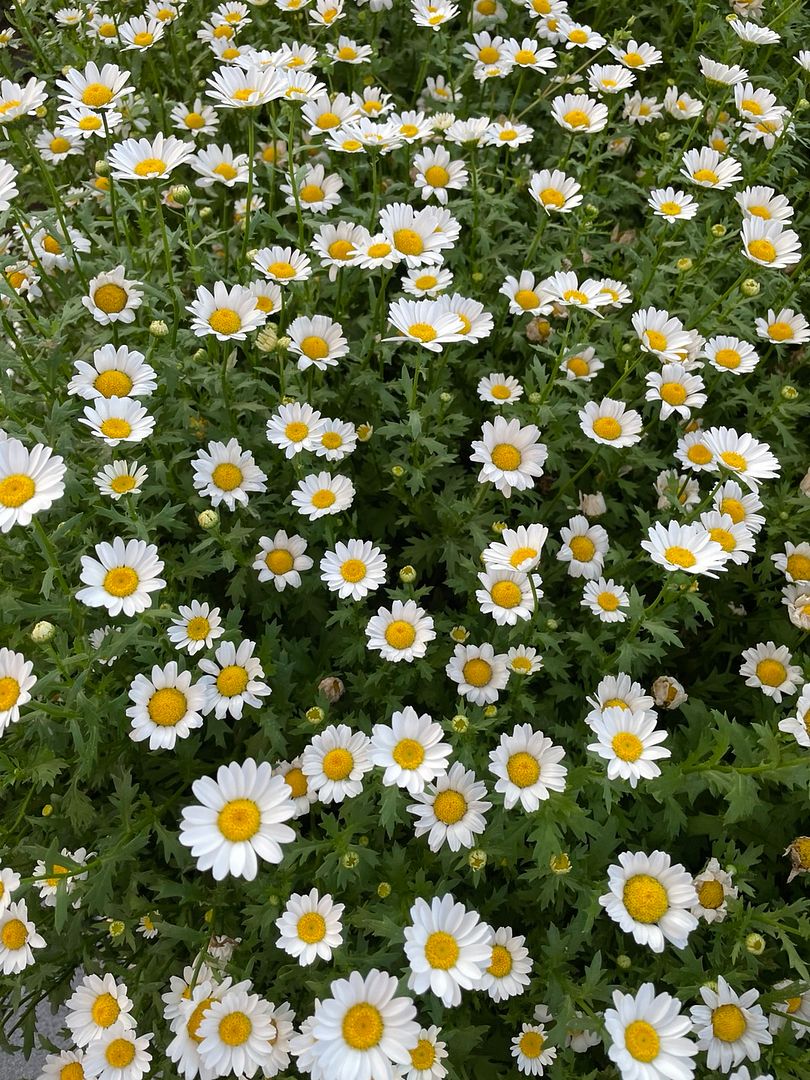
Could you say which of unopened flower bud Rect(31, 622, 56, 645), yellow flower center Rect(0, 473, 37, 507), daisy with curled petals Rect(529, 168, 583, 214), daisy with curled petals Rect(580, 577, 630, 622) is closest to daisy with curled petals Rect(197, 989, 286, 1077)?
unopened flower bud Rect(31, 622, 56, 645)

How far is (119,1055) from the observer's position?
8.11 feet

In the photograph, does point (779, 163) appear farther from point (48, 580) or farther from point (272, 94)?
point (48, 580)

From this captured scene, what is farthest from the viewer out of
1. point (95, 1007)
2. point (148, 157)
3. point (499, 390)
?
point (499, 390)

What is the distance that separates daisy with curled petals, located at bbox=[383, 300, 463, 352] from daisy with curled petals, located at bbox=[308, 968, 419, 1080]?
199 centimetres

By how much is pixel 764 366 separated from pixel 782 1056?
117 inches

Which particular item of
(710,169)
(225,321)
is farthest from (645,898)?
(710,169)

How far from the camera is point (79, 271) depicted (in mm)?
3131

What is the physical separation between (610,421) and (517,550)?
2.37ft

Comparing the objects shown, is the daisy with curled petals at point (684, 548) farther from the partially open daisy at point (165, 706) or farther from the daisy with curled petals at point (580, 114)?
the daisy with curled petals at point (580, 114)

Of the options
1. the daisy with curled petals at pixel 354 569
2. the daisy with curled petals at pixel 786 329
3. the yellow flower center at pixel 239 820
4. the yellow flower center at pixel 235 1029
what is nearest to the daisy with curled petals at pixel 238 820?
the yellow flower center at pixel 239 820

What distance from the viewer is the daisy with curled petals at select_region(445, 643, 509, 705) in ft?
9.08

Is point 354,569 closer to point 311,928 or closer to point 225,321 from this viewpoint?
point 225,321

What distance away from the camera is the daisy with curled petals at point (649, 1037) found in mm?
2080

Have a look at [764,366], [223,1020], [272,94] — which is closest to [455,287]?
[272,94]
